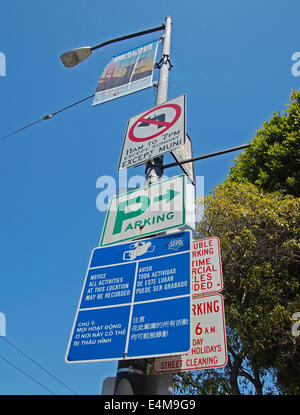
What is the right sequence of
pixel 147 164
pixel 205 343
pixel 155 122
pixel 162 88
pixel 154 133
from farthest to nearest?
pixel 162 88 < pixel 155 122 < pixel 154 133 < pixel 147 164 < pixel 205 343

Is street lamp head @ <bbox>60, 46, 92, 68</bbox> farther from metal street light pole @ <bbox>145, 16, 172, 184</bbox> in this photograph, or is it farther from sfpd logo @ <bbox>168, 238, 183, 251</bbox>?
sfpd logo @ <bbox>168, 238, 183, 251</bbox>

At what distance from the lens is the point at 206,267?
9.43 ft

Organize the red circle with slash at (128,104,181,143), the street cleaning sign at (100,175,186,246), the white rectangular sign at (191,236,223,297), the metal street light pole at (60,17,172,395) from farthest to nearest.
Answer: the red circle with slash at (128,104,181,143)
the street cleaning sign at (100,175,186,246)
the white rectangular sign at (191,236,223,297)
the metal street light pole at (60,17,172,395)

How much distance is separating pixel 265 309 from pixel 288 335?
86cm

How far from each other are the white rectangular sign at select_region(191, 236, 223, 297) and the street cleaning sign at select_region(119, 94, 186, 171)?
1549 mm

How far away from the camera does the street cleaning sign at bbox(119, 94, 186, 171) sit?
160 inches

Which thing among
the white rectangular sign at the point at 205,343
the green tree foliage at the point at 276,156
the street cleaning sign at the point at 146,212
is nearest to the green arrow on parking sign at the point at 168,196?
the street cleaning sign at the point at 146,212

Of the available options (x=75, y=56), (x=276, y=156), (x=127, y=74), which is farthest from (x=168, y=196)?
(x=276, y=156)

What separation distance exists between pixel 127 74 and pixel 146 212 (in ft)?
12.7

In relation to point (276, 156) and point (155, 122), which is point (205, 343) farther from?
point (276, 156)

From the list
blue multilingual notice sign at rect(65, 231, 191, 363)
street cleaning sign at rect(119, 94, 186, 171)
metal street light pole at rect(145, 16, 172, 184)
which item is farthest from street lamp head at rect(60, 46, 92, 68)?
blue multilingual notice sign at rect(65, 231, 191, 363)

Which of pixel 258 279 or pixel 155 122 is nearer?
pixel 155 122

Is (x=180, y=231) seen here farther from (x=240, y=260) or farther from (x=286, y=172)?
(x=286, y=172)
